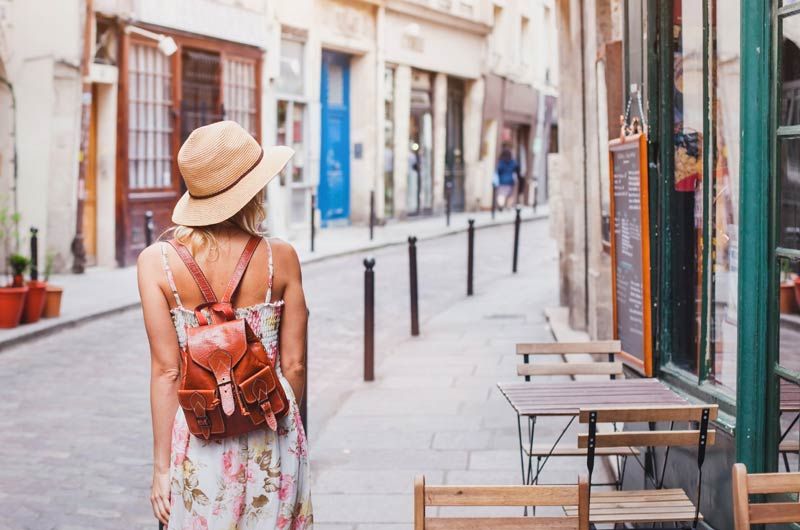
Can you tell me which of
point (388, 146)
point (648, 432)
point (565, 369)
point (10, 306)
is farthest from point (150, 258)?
point (388, 146)

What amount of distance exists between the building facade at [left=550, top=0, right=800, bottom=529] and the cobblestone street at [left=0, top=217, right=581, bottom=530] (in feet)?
4.37

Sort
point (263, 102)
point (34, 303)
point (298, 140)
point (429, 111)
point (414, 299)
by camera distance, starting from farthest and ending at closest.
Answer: point (429, 111), point (298, 140), point (263, 102), point (34, 303), point (414, 299)

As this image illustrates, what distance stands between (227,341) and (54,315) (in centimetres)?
974

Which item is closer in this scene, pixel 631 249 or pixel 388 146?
pixel 631 249

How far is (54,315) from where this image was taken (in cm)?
1266

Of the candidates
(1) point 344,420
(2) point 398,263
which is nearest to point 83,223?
(2) point 398,263

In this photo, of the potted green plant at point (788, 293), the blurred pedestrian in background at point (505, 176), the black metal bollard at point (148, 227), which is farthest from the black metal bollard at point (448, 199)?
the potted green plant at point (788, 293)

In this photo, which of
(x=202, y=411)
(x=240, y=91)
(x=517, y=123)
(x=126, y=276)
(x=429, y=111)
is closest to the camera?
(x=202, y=411)

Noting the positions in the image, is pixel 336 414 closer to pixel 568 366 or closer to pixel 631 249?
pixel 631 249

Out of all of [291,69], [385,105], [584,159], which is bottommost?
[584,159]

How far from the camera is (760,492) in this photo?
134 inches

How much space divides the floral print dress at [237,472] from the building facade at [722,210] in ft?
6.16

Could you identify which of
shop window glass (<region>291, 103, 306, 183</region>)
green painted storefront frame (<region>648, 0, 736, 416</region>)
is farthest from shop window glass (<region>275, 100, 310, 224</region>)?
green painted storefront frame (<region>648, 0, 736, 416</region>)

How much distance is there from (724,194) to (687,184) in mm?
642
